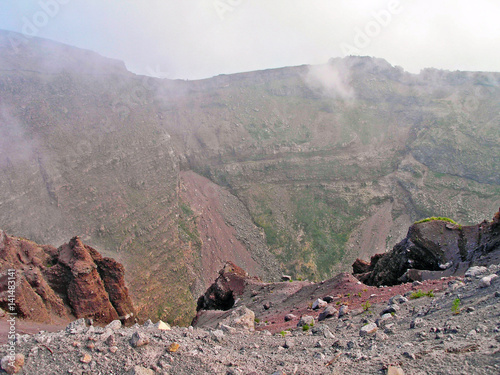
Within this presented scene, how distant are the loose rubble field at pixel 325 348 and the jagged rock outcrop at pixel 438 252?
8.89 meters

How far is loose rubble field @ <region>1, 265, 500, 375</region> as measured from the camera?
26.3 feet

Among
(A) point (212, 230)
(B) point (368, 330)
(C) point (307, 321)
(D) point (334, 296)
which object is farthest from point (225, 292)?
(A) point (212, 230)

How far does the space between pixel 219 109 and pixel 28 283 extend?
235 feet

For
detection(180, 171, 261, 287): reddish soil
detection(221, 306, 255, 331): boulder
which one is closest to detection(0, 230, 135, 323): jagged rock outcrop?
detection(221, 306, 255, 331): boulder

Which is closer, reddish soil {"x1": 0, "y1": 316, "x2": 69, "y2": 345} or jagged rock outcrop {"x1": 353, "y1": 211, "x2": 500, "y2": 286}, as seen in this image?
reddish soil {"x1": 0, "y1": 316, "x2": 69, "y2": 345}

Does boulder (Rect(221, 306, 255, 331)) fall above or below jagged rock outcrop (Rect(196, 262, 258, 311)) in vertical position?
above

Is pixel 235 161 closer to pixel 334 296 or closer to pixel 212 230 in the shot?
pixel 212 230

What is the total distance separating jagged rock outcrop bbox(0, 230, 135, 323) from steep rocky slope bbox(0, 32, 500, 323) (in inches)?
516

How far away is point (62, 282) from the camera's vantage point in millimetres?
29719

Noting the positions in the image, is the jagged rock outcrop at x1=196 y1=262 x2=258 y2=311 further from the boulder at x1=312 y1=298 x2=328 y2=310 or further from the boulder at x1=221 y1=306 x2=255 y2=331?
the boulder at x1=312 y1=298 x2=328 y2=310

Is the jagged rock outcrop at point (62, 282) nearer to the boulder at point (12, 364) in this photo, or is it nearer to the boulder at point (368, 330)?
the boulder at point (12, 364)

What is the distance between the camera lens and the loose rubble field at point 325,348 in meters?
8.02

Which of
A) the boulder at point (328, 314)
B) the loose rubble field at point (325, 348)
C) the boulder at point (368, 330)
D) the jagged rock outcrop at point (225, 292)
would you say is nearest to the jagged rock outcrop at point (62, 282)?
the jagged rock outcrop at point (225, 292)

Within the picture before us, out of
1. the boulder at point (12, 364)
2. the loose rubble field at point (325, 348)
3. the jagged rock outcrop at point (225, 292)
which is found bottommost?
the jagged rock outcrop at point (225, 292)
